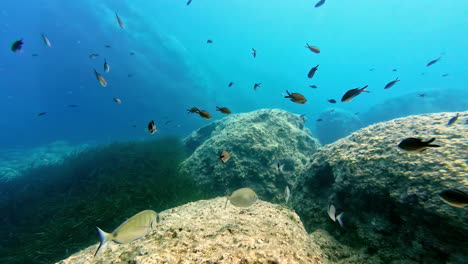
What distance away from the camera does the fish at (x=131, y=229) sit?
1.61m

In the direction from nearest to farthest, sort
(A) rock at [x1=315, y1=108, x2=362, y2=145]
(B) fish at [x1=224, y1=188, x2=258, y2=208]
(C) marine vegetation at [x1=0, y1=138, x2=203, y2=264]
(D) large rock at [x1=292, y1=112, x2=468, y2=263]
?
(D) large rock at [x1=292, y1=112, x2=468, y2=263] < (B) fish at [x1=224, y1=188, x2=258, y2=208] < (C) marine vegetation at [x1=0, y1=138, x2=203, y2=264] < (A) rock at [x1=315, y1=108, x2=362, y2=145]

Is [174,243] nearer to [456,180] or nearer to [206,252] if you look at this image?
[206,252]

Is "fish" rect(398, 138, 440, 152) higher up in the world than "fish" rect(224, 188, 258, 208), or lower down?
higher up

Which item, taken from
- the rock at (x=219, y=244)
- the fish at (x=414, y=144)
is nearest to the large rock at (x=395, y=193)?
the fish at (x=414, y=144)

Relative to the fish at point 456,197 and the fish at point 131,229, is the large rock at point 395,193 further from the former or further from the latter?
the fish at point 131,229

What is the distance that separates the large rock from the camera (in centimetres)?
199

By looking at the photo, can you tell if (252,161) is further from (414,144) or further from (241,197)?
(414,144)

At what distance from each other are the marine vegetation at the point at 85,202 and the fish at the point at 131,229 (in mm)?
3220

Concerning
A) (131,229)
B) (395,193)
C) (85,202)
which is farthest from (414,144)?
(85,202)

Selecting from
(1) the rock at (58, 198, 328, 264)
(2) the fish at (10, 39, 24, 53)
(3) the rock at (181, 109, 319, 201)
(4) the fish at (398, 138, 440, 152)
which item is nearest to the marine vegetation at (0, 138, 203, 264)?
(3) the rock at (181, 109, 319, 201)

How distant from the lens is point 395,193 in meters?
2.47

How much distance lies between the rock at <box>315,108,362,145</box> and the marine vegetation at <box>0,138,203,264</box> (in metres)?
21.4

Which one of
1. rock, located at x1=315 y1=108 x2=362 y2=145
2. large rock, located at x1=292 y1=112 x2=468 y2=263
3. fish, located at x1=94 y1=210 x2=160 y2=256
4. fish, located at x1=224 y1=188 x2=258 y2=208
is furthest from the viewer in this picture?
rock, located at x1=315 y1=108 x2=362 y2=145

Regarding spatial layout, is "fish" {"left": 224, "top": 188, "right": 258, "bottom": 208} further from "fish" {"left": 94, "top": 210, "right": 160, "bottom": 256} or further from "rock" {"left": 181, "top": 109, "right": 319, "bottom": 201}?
"rock" {"left": 181, "top": 109, "right": 319, "bottom": 201}
